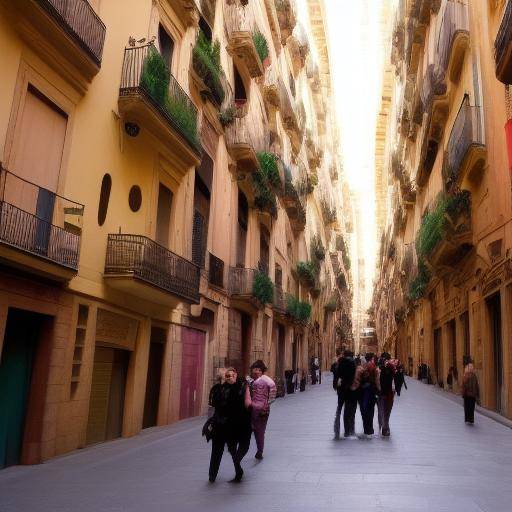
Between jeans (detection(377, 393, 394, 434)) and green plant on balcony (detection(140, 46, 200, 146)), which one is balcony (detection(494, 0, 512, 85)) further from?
jeans (detection(377, 393, 394, 434))

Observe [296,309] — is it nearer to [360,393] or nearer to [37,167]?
[360,393]

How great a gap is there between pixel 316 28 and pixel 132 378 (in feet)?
136

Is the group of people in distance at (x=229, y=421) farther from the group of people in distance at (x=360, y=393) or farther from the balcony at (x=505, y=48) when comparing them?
the balcony at (x=505, y=48)

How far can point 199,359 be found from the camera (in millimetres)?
16125

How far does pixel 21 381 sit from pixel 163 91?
6351 mm

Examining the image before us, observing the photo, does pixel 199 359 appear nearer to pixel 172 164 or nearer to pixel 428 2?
pixel 172 164

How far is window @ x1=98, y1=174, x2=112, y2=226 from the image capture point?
10.9 m

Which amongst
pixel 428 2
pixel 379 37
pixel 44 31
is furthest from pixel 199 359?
pixel 379 37

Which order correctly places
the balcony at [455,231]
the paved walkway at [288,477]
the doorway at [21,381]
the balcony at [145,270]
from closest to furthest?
the paved walkway at [288,477] < the doorway at [21,381] < the balcony at [145,270] < the balcony at [455,231]

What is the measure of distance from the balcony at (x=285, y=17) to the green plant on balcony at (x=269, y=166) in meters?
9.67

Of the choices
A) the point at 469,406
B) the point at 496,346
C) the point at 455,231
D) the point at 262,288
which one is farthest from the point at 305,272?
the point at 469,406

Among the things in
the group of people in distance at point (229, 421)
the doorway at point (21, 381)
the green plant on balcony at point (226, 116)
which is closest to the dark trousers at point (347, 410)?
the group of people in distance at point (229, 421)

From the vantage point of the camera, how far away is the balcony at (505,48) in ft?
38.4

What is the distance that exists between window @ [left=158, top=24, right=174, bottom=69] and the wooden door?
662 centimetres
